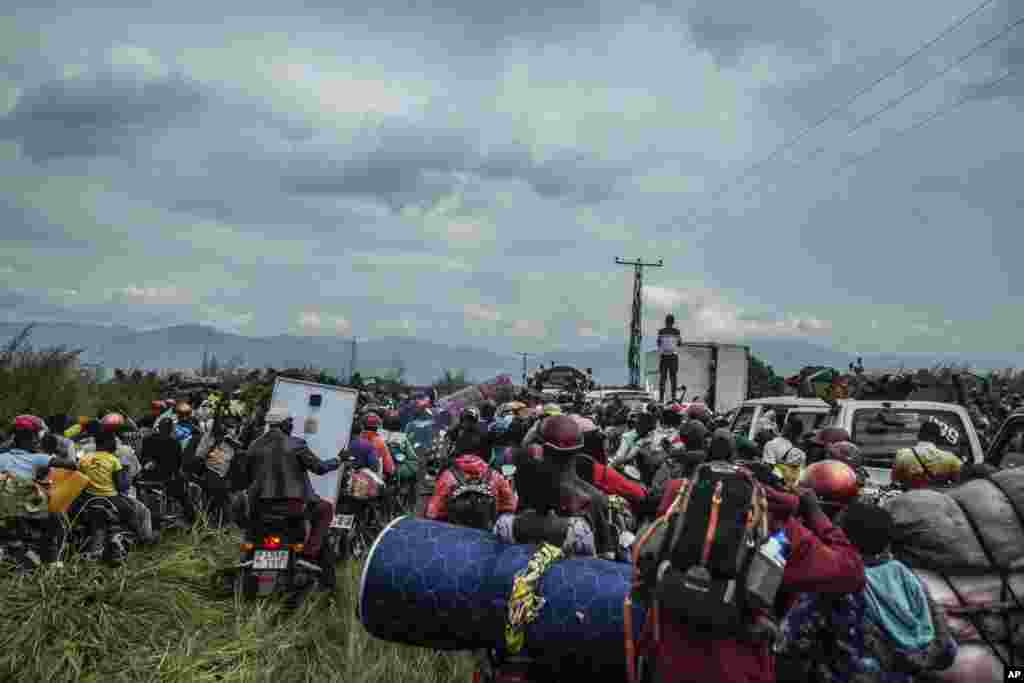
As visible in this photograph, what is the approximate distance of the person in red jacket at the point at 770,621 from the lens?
338 cm

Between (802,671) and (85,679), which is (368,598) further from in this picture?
(85,679)

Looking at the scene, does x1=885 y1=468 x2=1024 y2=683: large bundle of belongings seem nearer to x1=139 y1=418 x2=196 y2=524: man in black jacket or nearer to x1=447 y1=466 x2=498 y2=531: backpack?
x1=447 y1=466 x2=498 y2=531: backpack

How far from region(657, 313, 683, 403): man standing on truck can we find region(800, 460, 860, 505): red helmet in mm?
19990

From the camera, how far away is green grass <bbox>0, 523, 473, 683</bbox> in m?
6.11

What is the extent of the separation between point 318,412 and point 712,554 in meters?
8.08

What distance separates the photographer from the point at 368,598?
165 inches

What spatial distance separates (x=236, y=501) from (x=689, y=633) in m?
7.08

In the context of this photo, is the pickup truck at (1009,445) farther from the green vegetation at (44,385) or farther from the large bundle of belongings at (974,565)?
the green vegetation at (44,385)

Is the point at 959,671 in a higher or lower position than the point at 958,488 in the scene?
lower

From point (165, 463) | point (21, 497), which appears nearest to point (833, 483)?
point (21, 497)

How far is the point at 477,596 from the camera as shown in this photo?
4.07 m

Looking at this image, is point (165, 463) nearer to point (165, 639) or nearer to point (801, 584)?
point (165, 639)

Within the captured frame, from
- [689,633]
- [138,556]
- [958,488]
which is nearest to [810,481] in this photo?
[958,488]

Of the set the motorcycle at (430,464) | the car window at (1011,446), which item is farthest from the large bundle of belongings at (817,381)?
the car window at (1011,446)
